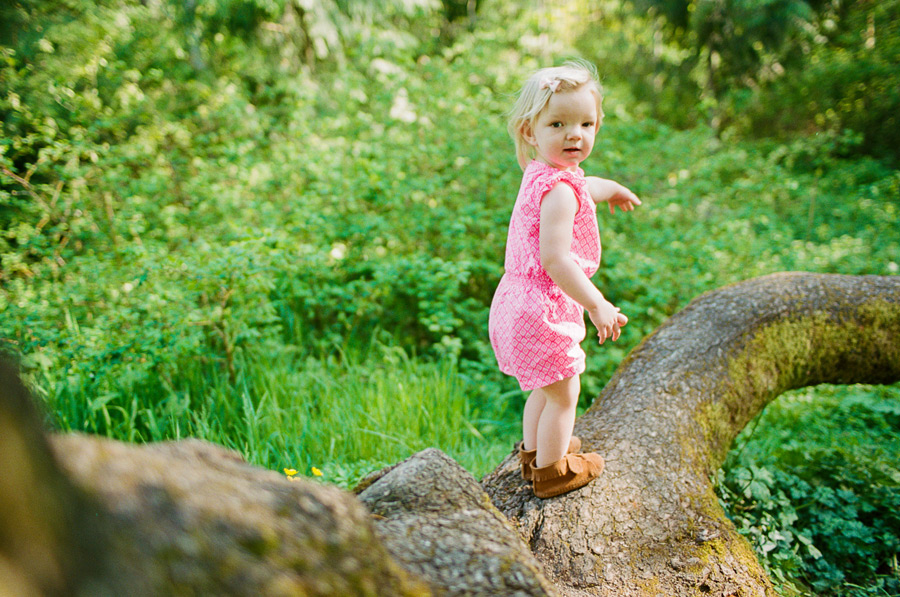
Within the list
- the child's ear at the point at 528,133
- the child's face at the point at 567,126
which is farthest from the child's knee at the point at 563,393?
A: the child's ear at the point at 528,133

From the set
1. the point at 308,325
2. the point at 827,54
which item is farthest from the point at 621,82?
the point at 308,325

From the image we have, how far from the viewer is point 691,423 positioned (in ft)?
6.68

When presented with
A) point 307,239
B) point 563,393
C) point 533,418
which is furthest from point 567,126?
point 307,239

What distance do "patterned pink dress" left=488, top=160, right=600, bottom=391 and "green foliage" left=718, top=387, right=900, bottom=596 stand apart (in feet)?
3.67

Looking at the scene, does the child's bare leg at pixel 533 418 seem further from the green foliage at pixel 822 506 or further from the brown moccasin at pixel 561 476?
the green foliage at pixel 822 506

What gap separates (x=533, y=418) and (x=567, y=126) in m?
1.02

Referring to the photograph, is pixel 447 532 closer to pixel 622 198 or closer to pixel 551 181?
pixel 551 181

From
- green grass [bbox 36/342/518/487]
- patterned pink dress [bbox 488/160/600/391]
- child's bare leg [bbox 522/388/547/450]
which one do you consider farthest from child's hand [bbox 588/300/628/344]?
green grass [bbox 36/342/518/487]

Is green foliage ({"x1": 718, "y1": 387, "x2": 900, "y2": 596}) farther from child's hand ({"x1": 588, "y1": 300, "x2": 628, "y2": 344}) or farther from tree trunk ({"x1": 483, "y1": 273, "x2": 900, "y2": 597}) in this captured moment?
child's hand ({"x1": 588, "y1": 300, "x2": 628, "y2": 344})

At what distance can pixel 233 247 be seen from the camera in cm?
273

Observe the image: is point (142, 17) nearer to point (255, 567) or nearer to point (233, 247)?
point (233, 247)

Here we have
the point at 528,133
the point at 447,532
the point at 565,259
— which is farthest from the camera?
the point at 528,133

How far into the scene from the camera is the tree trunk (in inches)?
63.3

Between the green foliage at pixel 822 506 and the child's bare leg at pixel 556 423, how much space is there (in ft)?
3.16
